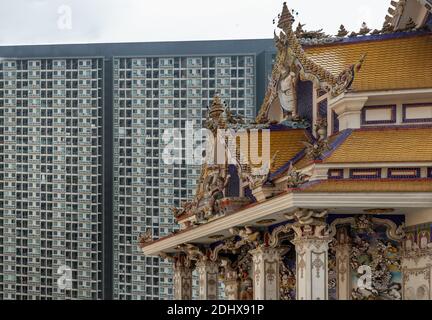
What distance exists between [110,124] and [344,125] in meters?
23.1

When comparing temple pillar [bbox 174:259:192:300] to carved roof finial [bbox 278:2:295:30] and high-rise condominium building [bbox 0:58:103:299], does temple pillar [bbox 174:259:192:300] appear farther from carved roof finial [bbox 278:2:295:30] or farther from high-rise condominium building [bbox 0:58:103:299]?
high-rise condominium building [bbox 0:58:103:299]

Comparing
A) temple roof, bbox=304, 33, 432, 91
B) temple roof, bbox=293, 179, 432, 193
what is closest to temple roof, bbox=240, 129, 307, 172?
temple roof, bbox=304, 33, 432, 91

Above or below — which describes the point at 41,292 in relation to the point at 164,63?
below

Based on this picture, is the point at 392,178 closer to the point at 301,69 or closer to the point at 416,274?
the point at 416,274

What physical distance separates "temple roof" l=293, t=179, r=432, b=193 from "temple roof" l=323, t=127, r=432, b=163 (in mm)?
283

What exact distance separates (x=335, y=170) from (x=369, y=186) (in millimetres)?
526

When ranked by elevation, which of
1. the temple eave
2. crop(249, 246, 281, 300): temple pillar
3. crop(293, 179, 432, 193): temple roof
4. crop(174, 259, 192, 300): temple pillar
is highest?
crop(293, 179, 432, 193): temple roof

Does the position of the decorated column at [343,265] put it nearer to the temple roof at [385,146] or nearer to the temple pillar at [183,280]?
the temple roof at [385,146]

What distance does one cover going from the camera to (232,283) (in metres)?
16.7

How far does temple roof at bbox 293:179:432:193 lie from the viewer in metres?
11.3

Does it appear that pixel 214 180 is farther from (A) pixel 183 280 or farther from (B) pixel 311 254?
(B) pixel 311 254

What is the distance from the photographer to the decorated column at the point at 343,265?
13.0 metres
